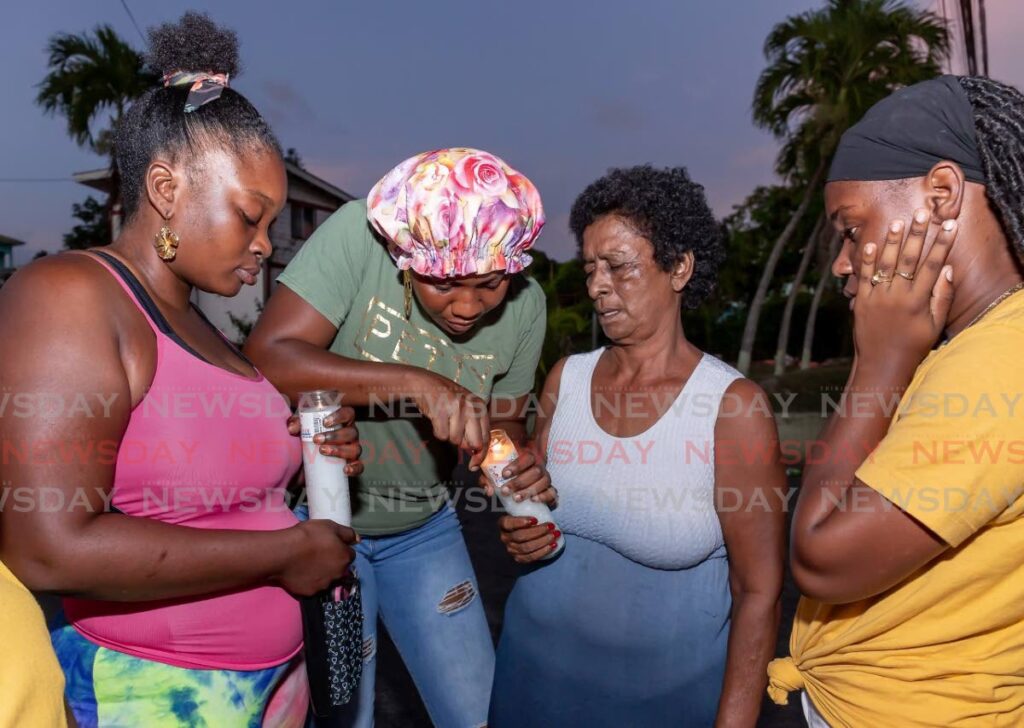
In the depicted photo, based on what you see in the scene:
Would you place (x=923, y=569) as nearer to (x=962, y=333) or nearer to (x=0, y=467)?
(x=962, y=333)

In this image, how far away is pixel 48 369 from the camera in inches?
62.2

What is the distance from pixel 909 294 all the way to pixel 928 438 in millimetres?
330

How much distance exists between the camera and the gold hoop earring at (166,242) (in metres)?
1.95

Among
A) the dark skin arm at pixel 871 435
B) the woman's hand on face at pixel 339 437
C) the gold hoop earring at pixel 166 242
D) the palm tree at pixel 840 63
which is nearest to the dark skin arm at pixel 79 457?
the gold hoop earring at pixel 166 242

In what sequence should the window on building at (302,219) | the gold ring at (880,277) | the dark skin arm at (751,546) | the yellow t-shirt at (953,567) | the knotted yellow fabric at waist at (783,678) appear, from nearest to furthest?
1. the yellow t-shirt at (953,567)
2. the gold ring at (880,277)
3. the knotted yellow fabric at waist at (783,678)
4. the dark skin arm at (751,546)
5. the window on building at (302,219)

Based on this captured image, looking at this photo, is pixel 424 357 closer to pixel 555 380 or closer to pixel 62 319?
pixel 555 380

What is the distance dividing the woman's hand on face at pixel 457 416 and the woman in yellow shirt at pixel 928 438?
88cm

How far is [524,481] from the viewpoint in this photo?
2.34 metres

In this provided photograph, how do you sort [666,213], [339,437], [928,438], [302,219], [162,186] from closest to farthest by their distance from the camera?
[928,438]
[162,186]
[339,437]
[666,213]
[302,219]

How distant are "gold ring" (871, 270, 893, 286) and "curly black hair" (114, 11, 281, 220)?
1.45m

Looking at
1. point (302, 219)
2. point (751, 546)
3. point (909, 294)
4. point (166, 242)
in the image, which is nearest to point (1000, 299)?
point (909, 294)

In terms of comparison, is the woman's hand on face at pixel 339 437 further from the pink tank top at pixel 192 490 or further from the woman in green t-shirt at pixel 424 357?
the woman in green t-shirt at pixel 424 357

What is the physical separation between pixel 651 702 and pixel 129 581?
4.75 ft

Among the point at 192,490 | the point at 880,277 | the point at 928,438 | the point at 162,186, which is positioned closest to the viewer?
the point at 928,438
